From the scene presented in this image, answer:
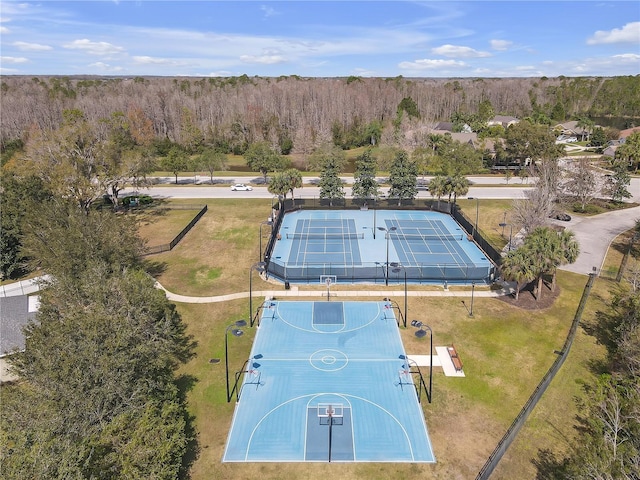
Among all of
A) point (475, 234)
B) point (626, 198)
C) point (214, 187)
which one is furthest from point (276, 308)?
point (626, 198)

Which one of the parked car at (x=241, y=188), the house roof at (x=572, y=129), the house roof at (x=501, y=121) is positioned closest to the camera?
the parked car at (x=241, y=188)

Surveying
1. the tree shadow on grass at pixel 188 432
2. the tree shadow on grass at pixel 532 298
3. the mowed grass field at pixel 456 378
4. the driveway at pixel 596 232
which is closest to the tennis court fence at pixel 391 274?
the mowed grass field at pixel 456 378

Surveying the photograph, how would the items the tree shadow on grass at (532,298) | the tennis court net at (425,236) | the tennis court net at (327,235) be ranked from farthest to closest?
the tennis court net at (327,235) < the tennis court net at (425,236) < the tree shadow on grass at (532,298)

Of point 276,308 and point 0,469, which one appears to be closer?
point 0,469

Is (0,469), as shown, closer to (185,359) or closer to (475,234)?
(185,359)

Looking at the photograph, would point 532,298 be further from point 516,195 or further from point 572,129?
point 572,129

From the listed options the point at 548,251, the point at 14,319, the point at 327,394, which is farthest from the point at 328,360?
the point at 14,319

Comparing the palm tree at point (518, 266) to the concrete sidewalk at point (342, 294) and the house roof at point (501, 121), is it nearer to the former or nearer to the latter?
the concrete sidewalk at point (342, 294)

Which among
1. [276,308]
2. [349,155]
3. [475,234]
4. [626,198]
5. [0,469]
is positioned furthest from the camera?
[349,155]
